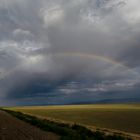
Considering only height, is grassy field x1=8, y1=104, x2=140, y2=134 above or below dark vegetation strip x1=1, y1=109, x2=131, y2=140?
above

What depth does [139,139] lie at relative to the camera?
113 ft

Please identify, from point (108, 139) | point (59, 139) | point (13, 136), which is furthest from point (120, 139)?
point (13, 136)

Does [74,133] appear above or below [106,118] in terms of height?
below

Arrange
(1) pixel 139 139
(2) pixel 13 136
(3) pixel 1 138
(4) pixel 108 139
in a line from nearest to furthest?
(3) pixel 1 138, (2) pixel 13 136, (4) pixel 108 139, (1) pixel 139 139

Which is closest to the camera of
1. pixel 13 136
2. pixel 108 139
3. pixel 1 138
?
pixel 1 138

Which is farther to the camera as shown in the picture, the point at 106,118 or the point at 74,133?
the point at 106,118

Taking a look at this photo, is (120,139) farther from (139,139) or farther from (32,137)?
(32,137)

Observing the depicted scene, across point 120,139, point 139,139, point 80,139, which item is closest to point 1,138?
point 80,139

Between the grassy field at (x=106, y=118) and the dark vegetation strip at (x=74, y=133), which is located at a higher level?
the grassy field at (x=106, y=118)

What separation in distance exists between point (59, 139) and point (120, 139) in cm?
1065

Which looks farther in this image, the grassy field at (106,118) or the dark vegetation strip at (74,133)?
the grassy field at (106,118)

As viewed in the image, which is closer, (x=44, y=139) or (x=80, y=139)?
(x=44, y=139)

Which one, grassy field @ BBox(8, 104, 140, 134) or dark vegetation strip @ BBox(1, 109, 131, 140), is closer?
dark vegetation strip @ BBox(1, 109, 131, 140)

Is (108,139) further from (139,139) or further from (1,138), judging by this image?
(1,138)
